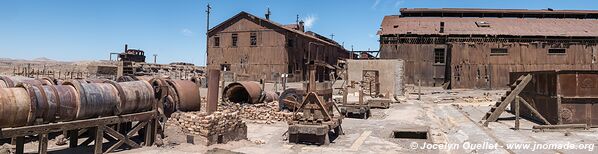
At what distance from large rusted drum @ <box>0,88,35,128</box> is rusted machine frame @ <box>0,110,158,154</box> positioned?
0.12m

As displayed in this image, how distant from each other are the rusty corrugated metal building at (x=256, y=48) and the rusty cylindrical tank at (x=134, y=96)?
24.6 meters

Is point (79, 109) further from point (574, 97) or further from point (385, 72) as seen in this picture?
point (385, 72)

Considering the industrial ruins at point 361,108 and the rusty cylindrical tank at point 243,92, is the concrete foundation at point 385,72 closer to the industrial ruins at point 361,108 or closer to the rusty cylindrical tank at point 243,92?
the industrial ruins at point 361,108

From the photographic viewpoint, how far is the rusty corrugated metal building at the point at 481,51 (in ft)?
102

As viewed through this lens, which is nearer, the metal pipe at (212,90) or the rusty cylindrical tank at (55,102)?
the rusty cylindrical tank at (55,102)

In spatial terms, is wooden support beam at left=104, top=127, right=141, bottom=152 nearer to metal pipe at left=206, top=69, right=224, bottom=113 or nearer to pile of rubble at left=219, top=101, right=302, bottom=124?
metal pipe at left=206, top=69, right=224, bottom=113

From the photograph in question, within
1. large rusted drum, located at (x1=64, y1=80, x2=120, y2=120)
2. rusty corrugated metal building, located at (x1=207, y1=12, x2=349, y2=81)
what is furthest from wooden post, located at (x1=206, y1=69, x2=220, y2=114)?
rusty corrugated metal building, located at (x1=207, y1=12, x2=349, y2=81)

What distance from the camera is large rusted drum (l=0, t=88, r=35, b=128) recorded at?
6500mm

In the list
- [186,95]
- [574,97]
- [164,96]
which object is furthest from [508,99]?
[164,96]

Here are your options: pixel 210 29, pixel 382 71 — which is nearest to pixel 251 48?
pixel 210 29

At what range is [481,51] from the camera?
31.0 m

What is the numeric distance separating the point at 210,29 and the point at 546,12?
29607mm

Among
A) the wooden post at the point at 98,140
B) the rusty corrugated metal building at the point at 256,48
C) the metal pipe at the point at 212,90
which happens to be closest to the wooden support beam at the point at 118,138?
the wooden post at the point at 98,140

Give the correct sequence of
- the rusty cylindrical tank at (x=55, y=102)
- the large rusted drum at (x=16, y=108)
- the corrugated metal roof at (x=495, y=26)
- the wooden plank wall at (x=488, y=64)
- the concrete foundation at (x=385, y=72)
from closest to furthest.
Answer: the large rusted drum at (x=16, y=108) → the rusty cylindrical tank at (x=55, y=102) → the concrete foundation at (x=385, y=72) → the wooden plank wall at (x=488, y=64) → the corrugated metal roof at (x=495, y=26)
